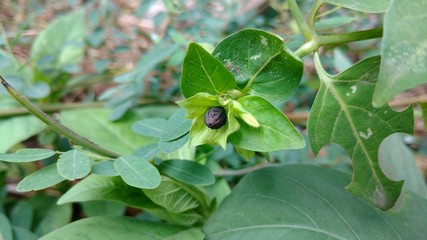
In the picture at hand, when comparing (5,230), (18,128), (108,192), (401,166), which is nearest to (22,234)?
(5,230)

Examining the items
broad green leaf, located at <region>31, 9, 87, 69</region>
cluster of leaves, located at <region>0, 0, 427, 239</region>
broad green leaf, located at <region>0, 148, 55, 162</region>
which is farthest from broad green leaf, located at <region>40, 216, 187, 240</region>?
broad green leaf, located at <region>31, 9, 87, 69</region>

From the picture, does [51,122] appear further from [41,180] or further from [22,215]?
[22,215]

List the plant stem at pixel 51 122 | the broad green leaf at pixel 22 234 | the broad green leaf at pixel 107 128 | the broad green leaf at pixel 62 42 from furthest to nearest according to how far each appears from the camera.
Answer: the broad green leaf at pixel 62 42, the broad green leaf at pixel 107 128, the broad green leaf at pixel 22 234, the plant stem at pixel 51 122

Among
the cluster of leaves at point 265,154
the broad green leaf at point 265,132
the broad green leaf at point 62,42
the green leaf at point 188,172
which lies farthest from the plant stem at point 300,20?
the broad green leaf at point 62,42

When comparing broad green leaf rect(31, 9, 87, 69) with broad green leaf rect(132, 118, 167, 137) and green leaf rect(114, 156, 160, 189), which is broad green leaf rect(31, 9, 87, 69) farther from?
green leaf rect(114, 156, 160, 189)

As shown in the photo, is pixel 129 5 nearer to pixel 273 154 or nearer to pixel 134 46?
pixel 134 46

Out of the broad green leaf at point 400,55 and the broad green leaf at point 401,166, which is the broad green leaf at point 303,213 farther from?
the broad green leaf at point 400,55

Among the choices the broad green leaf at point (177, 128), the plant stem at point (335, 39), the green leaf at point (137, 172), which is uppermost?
the plant stem at point (335, 39)
